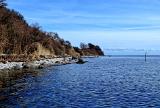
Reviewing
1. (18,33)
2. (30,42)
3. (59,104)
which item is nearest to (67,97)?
(59,104)

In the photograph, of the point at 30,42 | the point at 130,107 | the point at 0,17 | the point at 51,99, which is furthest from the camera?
the point at 30,42

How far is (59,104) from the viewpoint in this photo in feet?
128

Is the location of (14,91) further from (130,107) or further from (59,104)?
(130,107)

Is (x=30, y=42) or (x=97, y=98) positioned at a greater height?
(x=30, y=42)

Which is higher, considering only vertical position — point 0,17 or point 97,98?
point 0,17

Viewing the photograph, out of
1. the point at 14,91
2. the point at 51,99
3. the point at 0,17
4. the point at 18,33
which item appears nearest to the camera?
the point at 51,99

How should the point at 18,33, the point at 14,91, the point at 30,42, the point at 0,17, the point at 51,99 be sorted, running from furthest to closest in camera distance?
the point at 30,42
the point at 18,33
the point at 0,17
the point at 14,91
the point at 51,99

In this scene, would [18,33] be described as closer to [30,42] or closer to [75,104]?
[30,42]

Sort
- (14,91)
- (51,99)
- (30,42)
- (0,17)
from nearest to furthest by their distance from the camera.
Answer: (51,99)
(14,91)
(0,17)
(30,42)

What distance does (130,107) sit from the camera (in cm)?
3691

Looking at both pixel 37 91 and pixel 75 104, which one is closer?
pixel 75 104

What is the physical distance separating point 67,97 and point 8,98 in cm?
646

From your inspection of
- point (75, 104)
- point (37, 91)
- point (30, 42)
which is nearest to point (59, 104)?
point (75, 104)

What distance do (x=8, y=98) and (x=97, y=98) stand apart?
9.62 metres
